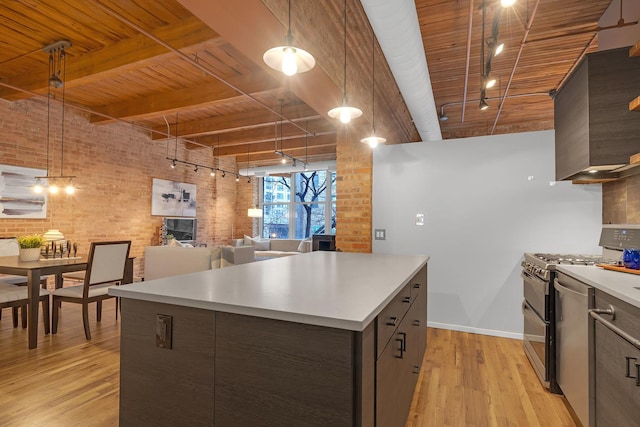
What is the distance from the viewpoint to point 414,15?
2395 millimetres

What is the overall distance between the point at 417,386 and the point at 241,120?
5.11 meters

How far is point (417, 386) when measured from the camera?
2408 mm

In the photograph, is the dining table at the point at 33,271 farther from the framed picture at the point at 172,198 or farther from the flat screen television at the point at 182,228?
the flat screen television at the point at 182,228

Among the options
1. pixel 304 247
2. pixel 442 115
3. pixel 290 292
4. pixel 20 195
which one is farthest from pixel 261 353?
pixel 304 247

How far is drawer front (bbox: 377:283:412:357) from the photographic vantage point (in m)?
1.20

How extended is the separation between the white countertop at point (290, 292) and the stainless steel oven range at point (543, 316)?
3.46ft

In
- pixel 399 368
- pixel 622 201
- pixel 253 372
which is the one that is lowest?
pixel 399 368

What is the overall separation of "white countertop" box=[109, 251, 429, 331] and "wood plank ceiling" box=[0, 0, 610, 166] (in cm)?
155

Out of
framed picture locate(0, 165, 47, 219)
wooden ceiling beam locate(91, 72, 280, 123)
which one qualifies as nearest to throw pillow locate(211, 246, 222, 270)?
wooden ceiling beam locate(91, 72, 280, 123)

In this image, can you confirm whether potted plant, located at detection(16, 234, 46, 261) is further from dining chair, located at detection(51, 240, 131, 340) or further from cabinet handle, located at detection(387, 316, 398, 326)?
cabinet handle, located at detection(387, 316, 398, 326)

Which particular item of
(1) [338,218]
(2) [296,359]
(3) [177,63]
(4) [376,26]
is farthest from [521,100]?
(2) [296,359]

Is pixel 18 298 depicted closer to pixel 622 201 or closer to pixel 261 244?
pixel 622 201

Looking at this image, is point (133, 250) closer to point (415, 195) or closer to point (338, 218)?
point (338, 218)

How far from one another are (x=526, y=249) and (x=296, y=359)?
10.8ft
